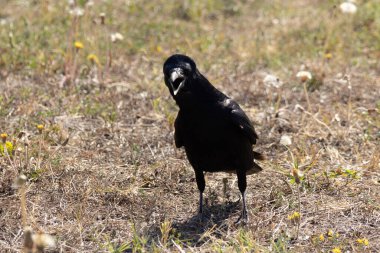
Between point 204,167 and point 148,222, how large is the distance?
0.51 meters

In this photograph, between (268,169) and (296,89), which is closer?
(268,169)

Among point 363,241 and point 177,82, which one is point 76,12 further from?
point 363,241

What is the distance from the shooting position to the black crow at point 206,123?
161 inches

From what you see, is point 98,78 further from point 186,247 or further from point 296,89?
point 186,247

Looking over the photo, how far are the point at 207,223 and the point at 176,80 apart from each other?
1.00 m

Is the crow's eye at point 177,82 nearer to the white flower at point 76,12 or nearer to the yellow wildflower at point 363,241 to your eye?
the yellow wildflower at point 363,241

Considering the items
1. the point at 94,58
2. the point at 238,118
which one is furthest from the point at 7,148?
the point at 94,58

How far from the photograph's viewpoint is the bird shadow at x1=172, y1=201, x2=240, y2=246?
4230 mm

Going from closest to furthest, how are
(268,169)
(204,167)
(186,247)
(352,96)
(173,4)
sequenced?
(186,247) → (204,167) → (268,169) → (352,96) → (173,4)

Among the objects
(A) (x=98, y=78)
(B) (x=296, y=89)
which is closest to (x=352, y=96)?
(B) (x=296, y=89)

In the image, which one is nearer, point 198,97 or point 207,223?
point 198,97

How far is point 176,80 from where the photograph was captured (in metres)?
4.05

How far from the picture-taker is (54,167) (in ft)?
16.0

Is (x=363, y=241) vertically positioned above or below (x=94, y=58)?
below
